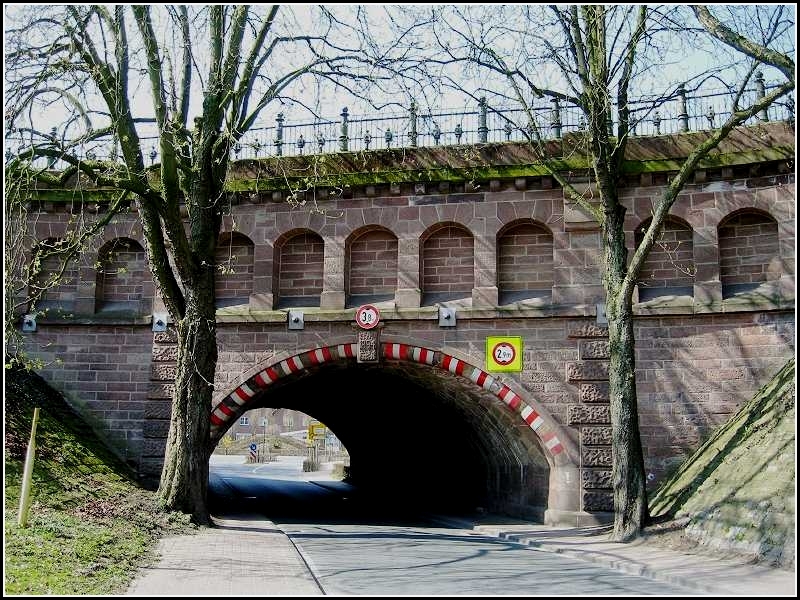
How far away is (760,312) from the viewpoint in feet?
51.1

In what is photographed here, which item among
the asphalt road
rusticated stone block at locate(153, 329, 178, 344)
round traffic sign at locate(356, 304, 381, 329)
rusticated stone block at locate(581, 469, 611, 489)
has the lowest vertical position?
the asphalt road

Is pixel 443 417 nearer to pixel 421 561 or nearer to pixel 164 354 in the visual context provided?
pixel 164 354

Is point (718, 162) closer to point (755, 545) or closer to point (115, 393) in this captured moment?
point (755, 545)

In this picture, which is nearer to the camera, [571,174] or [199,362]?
[199,362]

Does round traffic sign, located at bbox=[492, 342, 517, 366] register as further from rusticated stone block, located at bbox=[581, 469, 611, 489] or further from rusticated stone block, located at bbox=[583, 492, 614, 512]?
rusticated stone block, located at bbox=[583, 492, 614, 512]

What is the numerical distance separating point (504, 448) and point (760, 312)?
5625mm

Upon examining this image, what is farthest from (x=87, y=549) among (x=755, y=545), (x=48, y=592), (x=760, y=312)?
(x=760, y=312)

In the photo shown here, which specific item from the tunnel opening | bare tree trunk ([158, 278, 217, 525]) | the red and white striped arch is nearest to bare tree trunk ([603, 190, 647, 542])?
the red and white striped arch

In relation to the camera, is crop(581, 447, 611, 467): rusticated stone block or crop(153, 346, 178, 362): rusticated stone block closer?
crop(581, 447, 611, 467): rusticated stone block

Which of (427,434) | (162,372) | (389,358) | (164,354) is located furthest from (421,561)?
(427,434)

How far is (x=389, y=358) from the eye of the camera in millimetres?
16906

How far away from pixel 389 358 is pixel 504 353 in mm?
2120

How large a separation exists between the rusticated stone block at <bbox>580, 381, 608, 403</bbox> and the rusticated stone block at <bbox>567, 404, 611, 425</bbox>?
14 centimetres

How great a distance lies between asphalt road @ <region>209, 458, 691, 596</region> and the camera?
897cm
